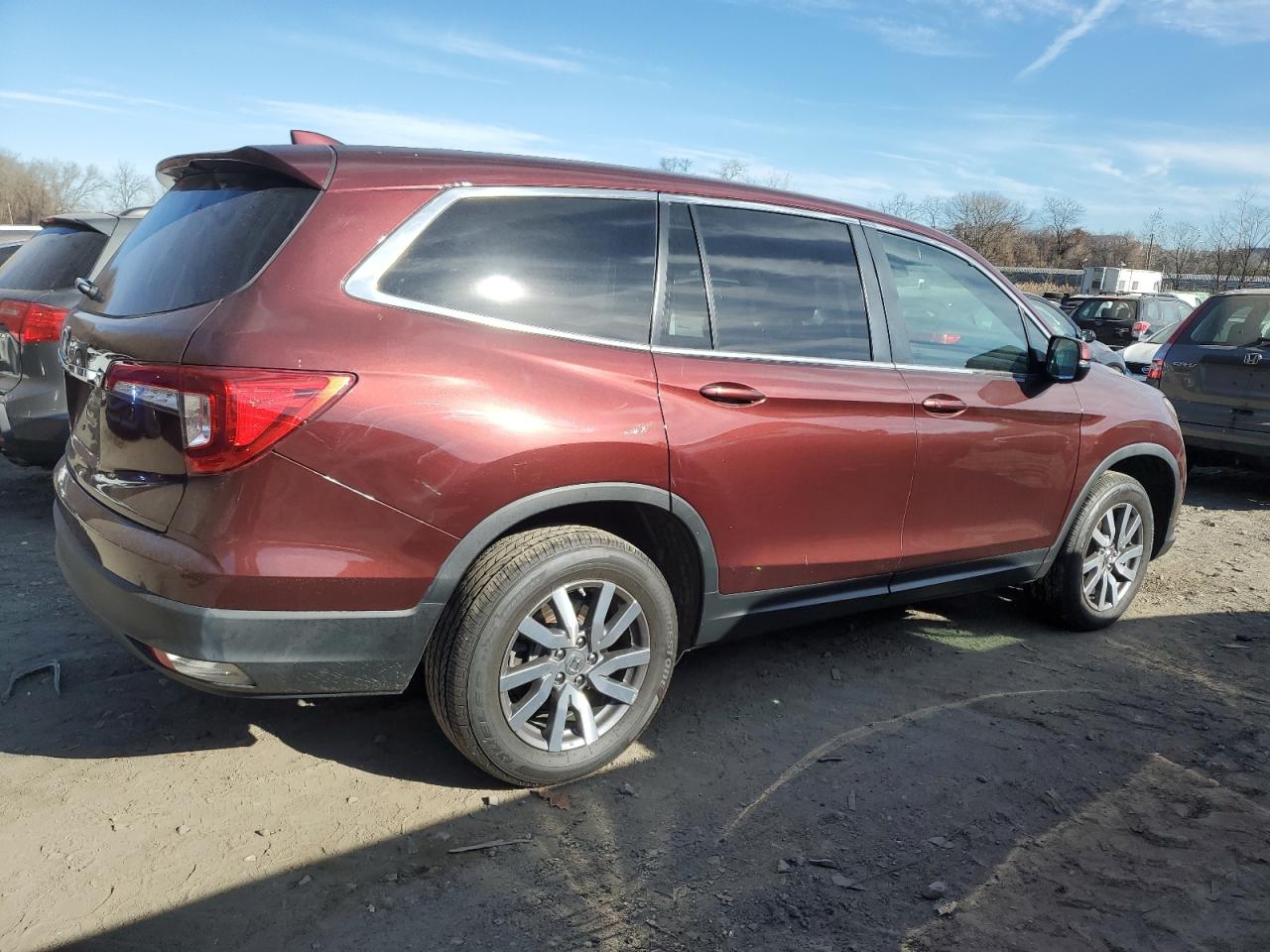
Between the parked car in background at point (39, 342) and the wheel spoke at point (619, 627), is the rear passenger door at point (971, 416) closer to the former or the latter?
the wheel spoke at point (619, 627)

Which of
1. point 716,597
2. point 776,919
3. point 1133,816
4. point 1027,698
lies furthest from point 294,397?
point 1027,698

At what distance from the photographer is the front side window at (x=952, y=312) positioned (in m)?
3.75

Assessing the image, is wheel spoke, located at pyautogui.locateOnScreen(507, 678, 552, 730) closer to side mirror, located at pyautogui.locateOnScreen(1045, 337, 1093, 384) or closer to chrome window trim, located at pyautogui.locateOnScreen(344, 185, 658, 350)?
chrome window trim, located at pyautogui.locateOnScreen(344, 185, 658, 350)

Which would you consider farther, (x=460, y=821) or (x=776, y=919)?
(x=460, y=821)

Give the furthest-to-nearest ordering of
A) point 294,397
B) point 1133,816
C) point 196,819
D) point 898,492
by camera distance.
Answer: point 898,492, point 1133,816, point 196,819, point 294,397

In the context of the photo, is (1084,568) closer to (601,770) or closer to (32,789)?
(601,770)

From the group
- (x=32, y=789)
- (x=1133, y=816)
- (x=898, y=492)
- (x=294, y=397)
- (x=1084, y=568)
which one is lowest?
(x=32, y=789)

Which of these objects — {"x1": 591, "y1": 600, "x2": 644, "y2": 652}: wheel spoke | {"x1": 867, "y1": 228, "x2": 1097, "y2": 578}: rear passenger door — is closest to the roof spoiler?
{"x1": 591, "y1": 600, "x2": 644, "y2": 652}: wheel spoke

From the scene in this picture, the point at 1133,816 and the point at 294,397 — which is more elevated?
the point at 294,397

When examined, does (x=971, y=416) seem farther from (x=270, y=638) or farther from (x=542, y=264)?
(x=270, y=638)

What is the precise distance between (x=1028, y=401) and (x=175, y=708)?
3.54 m

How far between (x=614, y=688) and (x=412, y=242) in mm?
1473

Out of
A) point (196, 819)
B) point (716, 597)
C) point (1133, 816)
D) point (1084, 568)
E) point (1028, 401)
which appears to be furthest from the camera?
point (1084, 568)

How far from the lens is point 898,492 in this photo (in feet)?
11.7
